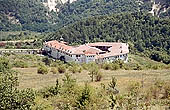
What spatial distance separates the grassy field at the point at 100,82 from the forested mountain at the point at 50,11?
7874 centimetres

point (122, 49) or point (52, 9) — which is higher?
point (52, 9)

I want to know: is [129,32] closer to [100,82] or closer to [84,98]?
[100,82]

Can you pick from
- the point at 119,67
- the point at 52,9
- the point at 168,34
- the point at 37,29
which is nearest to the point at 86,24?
the point at 168,34

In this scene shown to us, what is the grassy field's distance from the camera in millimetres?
31531

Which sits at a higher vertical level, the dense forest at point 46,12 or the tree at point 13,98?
the dense forest at point 46,12

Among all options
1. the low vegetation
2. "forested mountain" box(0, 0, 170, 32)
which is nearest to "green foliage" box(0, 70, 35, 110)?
the low vegetation

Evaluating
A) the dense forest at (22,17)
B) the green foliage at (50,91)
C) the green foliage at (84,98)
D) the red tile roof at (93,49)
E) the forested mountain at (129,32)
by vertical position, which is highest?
the dense forest at (22,17)

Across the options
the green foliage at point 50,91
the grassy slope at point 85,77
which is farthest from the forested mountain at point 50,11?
the green foliage at point 50,91

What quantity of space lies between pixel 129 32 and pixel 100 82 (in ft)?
173

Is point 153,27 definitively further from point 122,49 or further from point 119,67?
point 119,67

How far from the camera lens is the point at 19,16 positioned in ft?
Answer: 427

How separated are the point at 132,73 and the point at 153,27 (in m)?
47.4

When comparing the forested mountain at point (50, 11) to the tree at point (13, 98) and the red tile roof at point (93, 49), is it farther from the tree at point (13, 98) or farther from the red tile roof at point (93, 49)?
the tree at point (13, 98)

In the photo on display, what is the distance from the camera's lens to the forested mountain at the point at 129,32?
77500 mm
